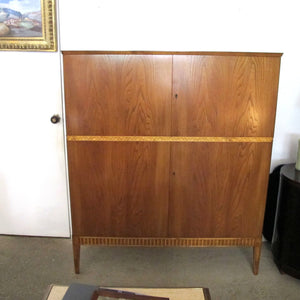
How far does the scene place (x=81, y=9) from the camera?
1844mm

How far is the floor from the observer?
1.66 m

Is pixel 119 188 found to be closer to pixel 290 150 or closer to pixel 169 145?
pixel 169 145

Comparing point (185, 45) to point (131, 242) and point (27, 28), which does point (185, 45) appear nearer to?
point (27, 28)

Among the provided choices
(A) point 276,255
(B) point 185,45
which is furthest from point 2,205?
(A) point 276,255

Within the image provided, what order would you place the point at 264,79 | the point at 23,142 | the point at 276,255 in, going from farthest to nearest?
the point at 23,142 → the point at 276,255 → the point at 264,79

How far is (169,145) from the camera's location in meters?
1.58

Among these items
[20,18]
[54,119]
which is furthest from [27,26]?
[54,119]

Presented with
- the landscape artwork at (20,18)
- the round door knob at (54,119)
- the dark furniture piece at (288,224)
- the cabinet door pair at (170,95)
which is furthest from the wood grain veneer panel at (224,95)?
the landscape artwork at (20,18)

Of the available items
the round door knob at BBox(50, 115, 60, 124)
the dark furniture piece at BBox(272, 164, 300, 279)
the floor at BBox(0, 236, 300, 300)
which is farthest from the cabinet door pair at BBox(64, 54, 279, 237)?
the round door knob at BBox(50, 115, 60, 124)

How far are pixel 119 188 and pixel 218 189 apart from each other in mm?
592

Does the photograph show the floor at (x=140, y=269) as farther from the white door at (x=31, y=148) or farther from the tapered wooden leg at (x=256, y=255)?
the white door at (x=31, y=148)

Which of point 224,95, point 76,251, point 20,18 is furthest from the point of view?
point 20,18

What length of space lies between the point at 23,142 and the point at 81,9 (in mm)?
1033

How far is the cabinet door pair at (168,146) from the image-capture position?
150 centimetres
